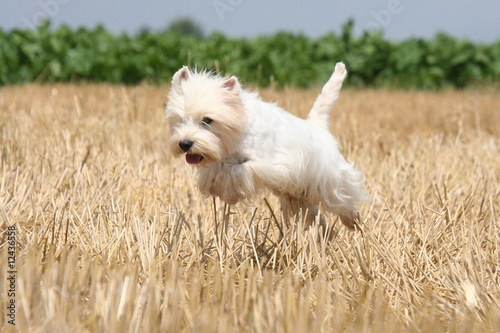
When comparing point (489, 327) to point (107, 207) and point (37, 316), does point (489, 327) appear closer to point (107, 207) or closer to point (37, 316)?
point (37, 316)

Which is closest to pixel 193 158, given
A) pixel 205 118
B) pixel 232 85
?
pixel 205 118

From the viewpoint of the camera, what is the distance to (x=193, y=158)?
3.12 metres

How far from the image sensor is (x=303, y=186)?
138 inches

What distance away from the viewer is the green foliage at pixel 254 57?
1598 centimetres

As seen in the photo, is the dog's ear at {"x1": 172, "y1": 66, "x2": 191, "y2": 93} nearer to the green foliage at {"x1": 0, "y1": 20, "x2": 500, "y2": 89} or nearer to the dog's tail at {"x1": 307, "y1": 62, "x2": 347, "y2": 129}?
the dog's tail at {"x1": 307, "y1": 62, "x2": 347, "y2": 129}

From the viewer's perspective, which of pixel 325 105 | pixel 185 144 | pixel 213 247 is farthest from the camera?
pixel 325 105

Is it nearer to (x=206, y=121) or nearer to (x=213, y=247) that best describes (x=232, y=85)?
(x=206, y=121)

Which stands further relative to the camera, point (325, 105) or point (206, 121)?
point (325, 105)

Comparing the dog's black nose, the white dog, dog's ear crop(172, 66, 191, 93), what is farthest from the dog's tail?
the dog's black nose

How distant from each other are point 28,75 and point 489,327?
15183 mm

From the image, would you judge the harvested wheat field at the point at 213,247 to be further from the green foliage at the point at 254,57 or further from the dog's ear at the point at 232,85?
the green foliage at the point at 254,57

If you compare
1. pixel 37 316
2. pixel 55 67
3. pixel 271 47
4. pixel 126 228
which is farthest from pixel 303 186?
pixel 271 47

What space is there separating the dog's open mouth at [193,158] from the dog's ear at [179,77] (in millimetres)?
391

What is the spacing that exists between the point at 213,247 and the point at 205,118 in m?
0.72
